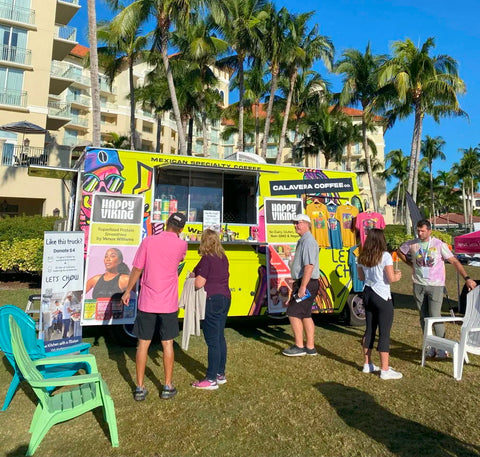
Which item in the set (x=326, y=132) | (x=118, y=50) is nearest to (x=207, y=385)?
(x=118, y=50)

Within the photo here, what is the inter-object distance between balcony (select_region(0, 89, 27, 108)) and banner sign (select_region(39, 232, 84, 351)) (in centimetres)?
2342

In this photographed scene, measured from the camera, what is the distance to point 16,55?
2472 cm

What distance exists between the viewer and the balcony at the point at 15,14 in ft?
81.4

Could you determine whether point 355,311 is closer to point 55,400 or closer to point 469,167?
point 55,400

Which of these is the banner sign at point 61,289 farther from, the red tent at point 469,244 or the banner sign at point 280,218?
the red tent at point 469,244

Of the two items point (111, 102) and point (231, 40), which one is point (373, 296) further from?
point (111, 102)

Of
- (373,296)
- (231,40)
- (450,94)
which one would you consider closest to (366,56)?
(450,94)

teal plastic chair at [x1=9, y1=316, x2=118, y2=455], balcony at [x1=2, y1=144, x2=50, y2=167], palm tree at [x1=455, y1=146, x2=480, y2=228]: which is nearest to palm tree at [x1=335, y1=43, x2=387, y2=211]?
balcony at [x1=2, y1=144, x2=50, y2=167]

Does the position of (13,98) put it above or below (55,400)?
above

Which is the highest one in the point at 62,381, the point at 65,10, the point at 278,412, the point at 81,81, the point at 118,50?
the point at 65,10

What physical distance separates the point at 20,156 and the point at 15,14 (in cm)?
1048

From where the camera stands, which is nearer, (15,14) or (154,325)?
(154,325)

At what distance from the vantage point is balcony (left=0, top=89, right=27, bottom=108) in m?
23.8

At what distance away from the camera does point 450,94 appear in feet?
70.6
